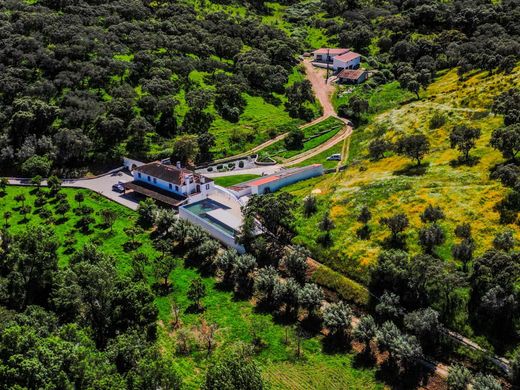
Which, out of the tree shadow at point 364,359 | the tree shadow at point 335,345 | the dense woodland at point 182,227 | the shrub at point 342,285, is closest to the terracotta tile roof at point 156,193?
the dense woodland at point 182,227

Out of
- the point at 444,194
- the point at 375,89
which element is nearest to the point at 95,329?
the point at 444,194

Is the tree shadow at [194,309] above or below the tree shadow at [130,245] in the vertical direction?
below

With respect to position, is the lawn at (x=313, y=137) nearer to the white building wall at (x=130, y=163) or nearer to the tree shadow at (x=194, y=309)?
the white building wall at (x=130, y=163)

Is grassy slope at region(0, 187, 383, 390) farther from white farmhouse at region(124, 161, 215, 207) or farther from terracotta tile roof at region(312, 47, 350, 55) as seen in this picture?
terracotta tile roof at region(312, 47, 350, 55)

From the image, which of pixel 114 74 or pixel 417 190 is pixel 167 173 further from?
pixel 114 74

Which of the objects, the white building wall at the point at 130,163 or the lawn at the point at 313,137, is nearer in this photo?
the white building wall at the point at 130,163

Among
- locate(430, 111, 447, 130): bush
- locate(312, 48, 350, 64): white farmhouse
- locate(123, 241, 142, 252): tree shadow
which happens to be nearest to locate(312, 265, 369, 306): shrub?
locate(123, 241, 142, 252): tree shadow

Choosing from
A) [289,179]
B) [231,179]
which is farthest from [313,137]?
[231,179]

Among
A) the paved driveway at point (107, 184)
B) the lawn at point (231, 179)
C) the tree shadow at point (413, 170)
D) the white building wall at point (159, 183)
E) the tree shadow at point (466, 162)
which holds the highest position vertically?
the tree shadow at point (466, 162)
